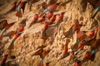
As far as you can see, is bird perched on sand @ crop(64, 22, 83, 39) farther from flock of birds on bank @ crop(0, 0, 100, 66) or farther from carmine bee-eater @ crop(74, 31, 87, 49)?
carmine bee-eater @ crop(74, 31, 87, 49)

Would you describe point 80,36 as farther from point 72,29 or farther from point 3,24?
point 3,24

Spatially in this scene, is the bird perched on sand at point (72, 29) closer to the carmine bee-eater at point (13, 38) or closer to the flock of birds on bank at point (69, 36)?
the flock of birds on bank at point (69, 36)

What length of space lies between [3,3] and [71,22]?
2.86m

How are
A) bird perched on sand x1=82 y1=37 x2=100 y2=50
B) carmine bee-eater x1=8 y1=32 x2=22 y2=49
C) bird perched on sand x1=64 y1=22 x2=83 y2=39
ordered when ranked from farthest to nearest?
carmine bee-eater x1=8 y1=32 x2=22 y2=49, bird perched on sand x1=64 y1=22 x2=83 y2=39, bird perched on sand x1=82 y1=37 x2=100 y2=50

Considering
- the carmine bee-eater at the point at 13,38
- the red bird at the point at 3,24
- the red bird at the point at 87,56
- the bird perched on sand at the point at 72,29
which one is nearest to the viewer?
the red bird at the point at 87,56

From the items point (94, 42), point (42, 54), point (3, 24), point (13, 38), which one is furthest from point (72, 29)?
point (3, 24)

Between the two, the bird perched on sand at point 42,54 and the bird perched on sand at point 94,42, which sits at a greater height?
the bird perched on sand at point 94,42

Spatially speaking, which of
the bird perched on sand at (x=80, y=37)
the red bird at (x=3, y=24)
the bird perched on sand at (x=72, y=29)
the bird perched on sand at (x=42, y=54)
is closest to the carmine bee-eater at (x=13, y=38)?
the red bird at (x=3, y=24)

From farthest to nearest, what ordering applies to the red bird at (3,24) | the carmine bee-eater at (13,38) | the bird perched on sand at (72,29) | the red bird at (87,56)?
the red bird at (3,24), the carmine bee-eater at (13,38), the bird perched on sand at (72,29), the red bird at (87,56)

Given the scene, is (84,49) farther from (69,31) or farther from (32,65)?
(32,65)

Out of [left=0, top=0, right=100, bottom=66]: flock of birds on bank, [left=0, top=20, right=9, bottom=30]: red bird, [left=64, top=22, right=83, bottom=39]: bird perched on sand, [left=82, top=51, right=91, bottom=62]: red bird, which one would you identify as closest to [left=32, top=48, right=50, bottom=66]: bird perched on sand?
[left=0, top=0, right=100, bottom=66]: flock of birds on bank

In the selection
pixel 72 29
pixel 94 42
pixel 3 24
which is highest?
Result: pixel 3 24

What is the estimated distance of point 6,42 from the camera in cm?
248

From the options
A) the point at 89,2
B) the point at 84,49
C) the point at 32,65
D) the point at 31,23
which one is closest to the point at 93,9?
the point at 89,2
